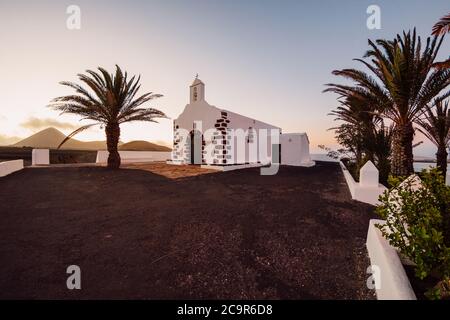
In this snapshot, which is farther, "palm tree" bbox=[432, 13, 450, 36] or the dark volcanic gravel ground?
"palm tree" bbox=[432, 13, 450, 36]

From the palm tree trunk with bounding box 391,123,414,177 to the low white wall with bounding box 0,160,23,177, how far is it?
15697 mm

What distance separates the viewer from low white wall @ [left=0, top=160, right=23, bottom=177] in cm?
898

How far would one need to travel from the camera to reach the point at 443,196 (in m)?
2.49

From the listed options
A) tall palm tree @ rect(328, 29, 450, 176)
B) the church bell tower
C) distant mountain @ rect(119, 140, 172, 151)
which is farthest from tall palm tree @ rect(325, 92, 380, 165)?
distant mountain @ rect(119, 140, 172, 151)

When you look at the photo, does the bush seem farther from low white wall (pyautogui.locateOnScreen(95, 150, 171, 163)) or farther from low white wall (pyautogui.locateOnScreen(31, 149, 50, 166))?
low white wall (pyautogui.locateOnScreen(95, 150, 171, 163))

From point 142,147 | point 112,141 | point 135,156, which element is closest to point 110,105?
Answer: point 112,141

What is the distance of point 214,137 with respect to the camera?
523 inches

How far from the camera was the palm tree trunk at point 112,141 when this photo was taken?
37.3 ft

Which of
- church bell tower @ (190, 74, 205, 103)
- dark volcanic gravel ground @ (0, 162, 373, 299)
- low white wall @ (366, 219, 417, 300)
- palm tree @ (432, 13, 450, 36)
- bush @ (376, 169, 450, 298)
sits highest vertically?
church bell tower @ (190, 74, 205, 103)

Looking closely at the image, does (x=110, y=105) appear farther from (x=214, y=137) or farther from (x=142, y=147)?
(x=142, y=147)

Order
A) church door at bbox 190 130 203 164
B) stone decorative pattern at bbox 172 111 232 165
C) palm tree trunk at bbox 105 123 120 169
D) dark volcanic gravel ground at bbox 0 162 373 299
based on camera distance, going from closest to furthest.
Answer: dark volcanic gravel ground at bbox 0 162 373 299
palm tree trunk at bbox 105 123 120 169
stone decorative pattern at bbox 172 111 232 165
church door at bbox 190 130 203 164

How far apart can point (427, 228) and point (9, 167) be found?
14.3 metres
